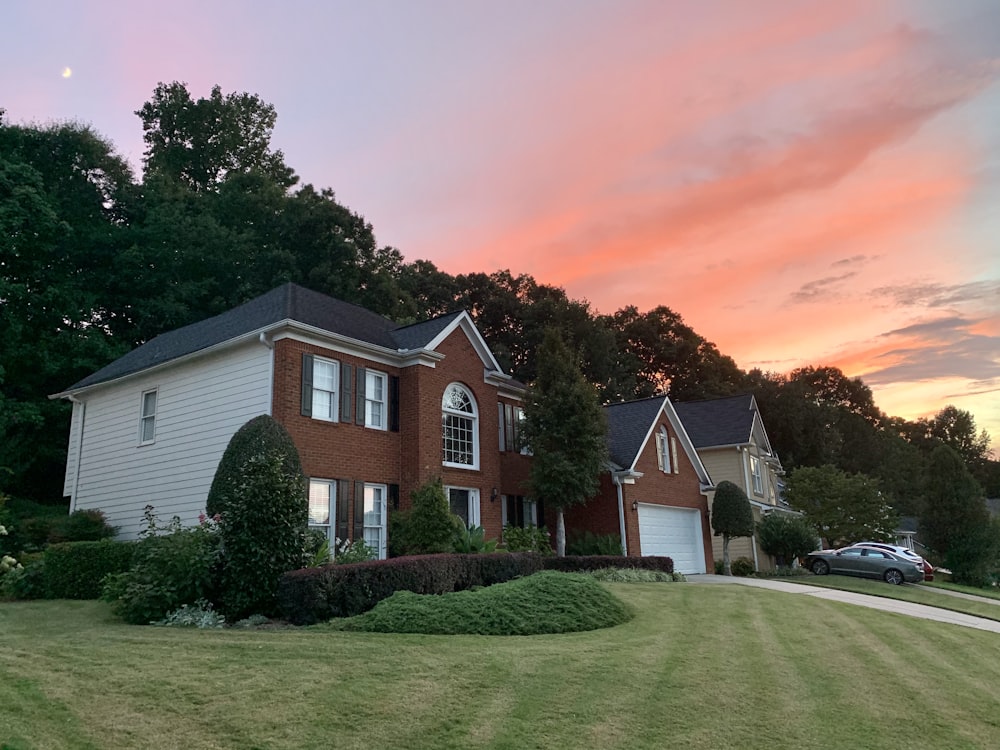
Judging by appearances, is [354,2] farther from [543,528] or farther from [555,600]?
[543,528]

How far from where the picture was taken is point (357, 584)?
1128 centimetres

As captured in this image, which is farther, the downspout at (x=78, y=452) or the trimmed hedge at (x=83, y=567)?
the downspout at (x=78, y=452)

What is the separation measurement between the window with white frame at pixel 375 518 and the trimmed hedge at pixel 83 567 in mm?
5515

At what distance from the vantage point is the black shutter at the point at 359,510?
58.7 feet

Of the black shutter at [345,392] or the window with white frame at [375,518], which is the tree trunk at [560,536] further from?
the black shutter at [345,392]

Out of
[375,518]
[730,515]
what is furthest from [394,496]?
[730,515]

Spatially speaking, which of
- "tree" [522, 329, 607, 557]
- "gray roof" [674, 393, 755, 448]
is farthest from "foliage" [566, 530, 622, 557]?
"gray roof" [674, 393, 755, 448]

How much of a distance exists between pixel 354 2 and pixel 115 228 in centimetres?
2126

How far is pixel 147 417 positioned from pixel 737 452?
26.5 meters

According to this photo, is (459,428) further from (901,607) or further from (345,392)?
(901,607)

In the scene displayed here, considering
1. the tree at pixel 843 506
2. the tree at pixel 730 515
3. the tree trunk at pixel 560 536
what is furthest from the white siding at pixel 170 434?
the tree at pixel 843 506

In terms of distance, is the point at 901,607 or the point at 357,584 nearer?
the point at 357,584

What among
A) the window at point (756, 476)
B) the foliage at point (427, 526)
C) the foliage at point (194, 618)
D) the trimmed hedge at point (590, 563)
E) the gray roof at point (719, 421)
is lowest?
the foliage at point (194, 618)

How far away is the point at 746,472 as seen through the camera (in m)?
36.1
